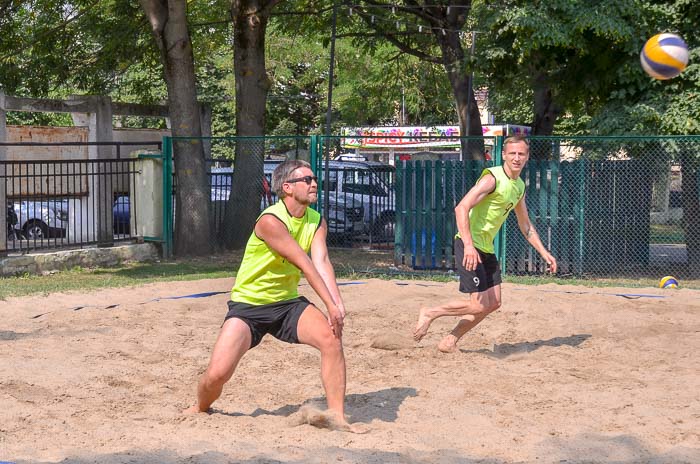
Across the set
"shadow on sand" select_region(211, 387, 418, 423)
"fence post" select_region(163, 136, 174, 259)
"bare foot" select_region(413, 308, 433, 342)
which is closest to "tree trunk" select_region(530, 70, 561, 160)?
"fence post" select_region(163, 136, 174, 259)

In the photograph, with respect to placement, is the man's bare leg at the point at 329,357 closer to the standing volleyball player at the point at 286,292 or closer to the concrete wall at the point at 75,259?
the standing volleyball player at the point at 286,292

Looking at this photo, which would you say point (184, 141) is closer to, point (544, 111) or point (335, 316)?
point (544, 111)

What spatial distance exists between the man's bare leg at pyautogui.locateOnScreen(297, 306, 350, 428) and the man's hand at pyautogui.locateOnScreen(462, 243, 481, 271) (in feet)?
7.20

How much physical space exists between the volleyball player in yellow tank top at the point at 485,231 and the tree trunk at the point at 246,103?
9.49 m

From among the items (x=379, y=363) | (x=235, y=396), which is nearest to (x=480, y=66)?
(x=379, y=363)

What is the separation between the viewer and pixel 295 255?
19.0 feet

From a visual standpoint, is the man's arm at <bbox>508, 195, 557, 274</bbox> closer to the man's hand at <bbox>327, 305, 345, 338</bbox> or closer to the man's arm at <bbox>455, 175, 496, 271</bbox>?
the man's arm at <bbox>455, 175, 496, 271</bbox>

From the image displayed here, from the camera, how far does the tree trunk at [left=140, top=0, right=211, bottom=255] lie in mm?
16875

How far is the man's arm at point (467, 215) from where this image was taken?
7.87 meters

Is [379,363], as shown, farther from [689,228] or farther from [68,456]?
[689,228]

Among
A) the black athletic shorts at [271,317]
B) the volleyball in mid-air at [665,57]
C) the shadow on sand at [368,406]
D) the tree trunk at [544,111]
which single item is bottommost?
the shadow on sand at [368,406]

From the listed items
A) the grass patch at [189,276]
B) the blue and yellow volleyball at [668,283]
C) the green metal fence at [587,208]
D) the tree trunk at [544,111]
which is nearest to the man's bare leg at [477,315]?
the grass patch at [189,276]

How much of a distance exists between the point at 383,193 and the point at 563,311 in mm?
7639

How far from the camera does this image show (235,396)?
279 inches
